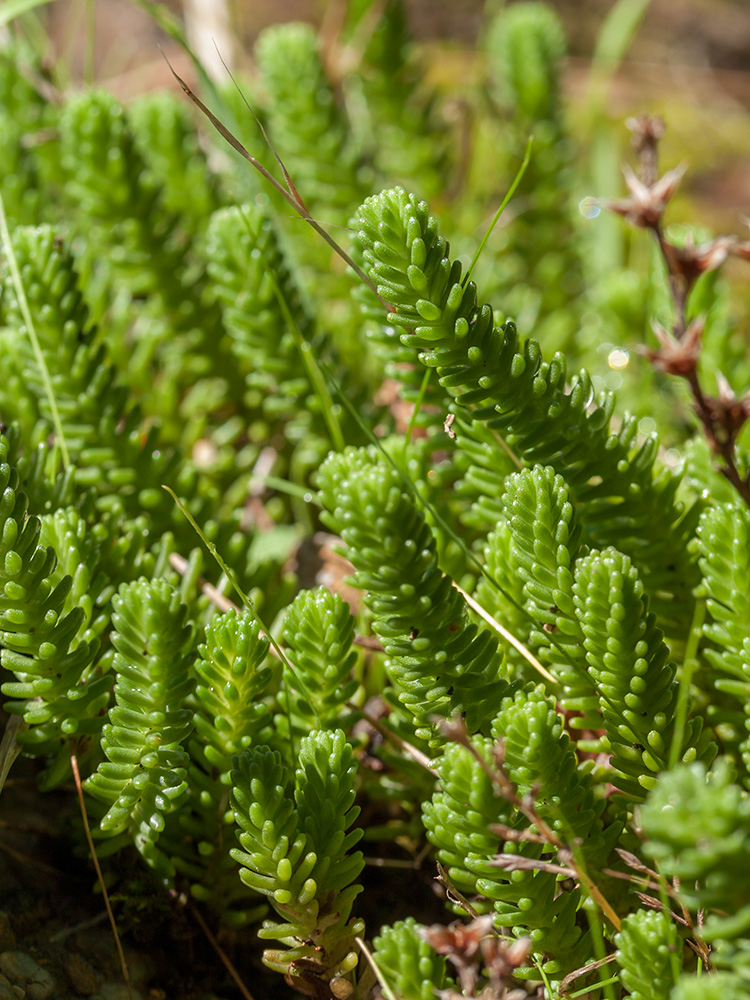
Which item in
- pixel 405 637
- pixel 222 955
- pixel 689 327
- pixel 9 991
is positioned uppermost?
pixel 689 327

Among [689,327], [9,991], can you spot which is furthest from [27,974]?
[689,327]

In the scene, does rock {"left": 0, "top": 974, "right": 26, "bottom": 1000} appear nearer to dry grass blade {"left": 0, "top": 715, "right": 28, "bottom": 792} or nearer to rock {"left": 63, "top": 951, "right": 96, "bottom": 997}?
rock {"left": 63, "top": 951, "right": 96, "bottom": 997}

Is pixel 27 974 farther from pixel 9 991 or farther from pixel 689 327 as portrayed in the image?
pixel 689 327

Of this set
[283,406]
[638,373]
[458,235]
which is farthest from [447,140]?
[283,406]

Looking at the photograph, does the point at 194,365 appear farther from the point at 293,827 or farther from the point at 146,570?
the point at 293,827

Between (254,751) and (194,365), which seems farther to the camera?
(194,365)

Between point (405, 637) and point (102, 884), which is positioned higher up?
point (405, 637)

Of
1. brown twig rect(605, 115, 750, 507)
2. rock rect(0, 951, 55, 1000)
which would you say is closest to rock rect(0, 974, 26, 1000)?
rock rect(0, 951, 55, 1000)
